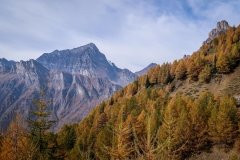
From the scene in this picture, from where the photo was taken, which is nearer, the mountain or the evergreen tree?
the mountain

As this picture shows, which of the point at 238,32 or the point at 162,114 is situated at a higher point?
the point at 238,32

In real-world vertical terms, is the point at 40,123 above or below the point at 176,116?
above

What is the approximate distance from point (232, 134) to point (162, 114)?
2501cm

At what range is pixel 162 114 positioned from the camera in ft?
322

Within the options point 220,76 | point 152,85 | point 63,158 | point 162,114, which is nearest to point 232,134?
point 162,114

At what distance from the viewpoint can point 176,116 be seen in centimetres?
9338

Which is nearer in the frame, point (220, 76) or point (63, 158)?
point (63, 158)

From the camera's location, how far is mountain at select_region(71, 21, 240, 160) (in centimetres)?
1326

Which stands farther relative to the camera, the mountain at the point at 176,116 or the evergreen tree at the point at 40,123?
the evergreen tree at the point at 40,123

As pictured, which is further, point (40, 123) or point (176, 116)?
point (176, 116)

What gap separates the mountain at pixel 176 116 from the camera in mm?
13263

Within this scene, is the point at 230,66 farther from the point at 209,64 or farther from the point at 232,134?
the point at 232,134

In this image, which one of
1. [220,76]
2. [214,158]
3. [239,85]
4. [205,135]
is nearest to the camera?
[214,158]

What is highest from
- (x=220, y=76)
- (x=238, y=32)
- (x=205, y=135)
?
(x=238, y=32)
